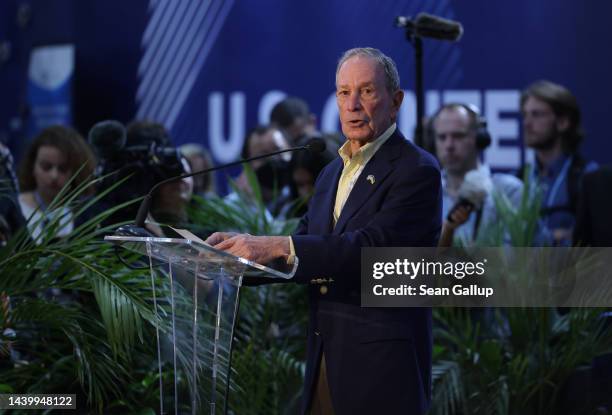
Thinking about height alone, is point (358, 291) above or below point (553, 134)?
below

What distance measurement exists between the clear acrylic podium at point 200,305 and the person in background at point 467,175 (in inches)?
83.6

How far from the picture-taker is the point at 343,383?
11.1ft

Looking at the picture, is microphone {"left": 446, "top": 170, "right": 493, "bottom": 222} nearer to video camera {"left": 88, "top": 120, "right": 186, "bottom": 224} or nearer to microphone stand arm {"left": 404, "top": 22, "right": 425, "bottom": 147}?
microphone stand arm {"left": 404, "top": 22, "right": 425, "bottom": 147}

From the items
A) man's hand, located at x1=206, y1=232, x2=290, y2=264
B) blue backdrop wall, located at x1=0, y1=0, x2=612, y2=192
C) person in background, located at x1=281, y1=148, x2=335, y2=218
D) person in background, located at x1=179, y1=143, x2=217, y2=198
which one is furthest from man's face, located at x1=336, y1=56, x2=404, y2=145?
blue backdrop wall, located at x1=0, y1=0, x2=612, y2=192

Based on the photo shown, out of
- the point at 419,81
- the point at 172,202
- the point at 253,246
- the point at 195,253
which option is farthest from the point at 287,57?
the point at 195,253

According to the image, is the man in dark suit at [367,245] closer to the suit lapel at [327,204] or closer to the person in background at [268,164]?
the suit lapel at [327,204]

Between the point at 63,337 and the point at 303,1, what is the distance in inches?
153

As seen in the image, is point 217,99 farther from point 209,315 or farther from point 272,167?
point 209,315

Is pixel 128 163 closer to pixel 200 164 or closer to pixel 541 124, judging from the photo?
pixel 200 164

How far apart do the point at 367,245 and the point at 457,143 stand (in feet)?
9.29

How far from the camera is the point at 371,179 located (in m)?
3.39

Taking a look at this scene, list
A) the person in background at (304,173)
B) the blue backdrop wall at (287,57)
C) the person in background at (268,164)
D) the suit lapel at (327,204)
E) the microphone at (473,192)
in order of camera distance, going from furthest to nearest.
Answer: the blue backdrop wall at (287,57)
the person in background at (268,164)
the person in background at (304,173)
the microphone at (473,192)
the suit lapel at (327,204)

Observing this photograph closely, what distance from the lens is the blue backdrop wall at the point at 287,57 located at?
707 cm

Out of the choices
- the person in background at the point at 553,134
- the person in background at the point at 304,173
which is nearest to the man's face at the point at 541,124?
the person in background at the point at 553,134
